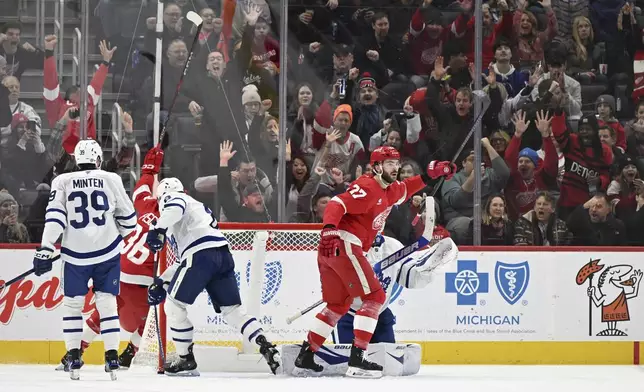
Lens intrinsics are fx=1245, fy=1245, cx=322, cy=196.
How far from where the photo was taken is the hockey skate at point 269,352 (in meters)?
6.48

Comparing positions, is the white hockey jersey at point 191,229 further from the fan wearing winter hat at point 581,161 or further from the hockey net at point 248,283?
the fan wearing winter hat at point 581,161

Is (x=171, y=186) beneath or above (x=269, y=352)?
above

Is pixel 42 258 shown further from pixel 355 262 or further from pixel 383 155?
pixel 383 155

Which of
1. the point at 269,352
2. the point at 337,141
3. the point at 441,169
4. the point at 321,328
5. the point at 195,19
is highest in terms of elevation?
the point at 195,19

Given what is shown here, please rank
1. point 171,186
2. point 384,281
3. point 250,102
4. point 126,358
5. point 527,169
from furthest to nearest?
point 527,169 → point 250,102 → point 126,358 → point 384,281 → point 171,186

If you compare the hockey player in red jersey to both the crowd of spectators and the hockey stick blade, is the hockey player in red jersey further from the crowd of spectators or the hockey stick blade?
the hockey stick blade

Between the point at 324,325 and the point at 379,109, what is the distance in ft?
8.49

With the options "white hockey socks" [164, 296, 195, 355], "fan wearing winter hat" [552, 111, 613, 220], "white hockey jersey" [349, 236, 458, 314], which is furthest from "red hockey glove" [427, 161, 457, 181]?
"fan wearing winter hat" [552, 111, 613, 220]

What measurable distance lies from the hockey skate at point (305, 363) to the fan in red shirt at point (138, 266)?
1150 millimetres

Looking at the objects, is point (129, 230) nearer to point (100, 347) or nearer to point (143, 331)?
point (143, 331)

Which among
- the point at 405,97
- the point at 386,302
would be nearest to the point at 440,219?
the point at 405,97

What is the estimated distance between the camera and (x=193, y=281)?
6.41m

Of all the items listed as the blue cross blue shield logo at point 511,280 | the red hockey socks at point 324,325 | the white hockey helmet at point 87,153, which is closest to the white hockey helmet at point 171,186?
the white hockey helmet at point 87,153

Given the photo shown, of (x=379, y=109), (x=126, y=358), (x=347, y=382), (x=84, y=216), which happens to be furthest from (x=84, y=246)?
(x=379, y=109)
